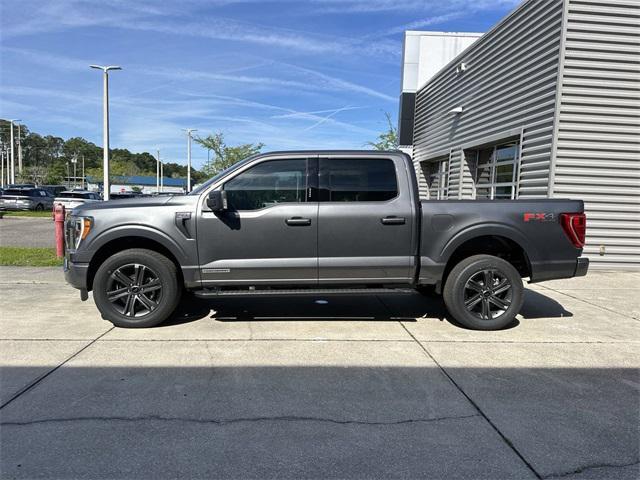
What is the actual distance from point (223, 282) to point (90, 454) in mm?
2557

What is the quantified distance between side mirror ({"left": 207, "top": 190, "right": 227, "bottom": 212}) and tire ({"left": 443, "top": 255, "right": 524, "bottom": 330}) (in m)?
2.70

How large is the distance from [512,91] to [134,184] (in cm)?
10135

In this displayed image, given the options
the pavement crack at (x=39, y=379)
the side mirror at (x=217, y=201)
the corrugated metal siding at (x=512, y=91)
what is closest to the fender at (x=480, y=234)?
the side mirror at (x=217, y=201)

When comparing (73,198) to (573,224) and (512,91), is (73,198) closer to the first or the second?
(512,91)

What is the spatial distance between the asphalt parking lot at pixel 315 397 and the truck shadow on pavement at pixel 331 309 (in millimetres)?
54

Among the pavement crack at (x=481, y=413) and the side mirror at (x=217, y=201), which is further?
the side mirror at (x=217, y=201)

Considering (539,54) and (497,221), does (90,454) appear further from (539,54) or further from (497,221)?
(539,54)

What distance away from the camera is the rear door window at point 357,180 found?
17.5ft

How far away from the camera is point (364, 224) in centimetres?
524

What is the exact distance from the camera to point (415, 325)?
5.66 meters

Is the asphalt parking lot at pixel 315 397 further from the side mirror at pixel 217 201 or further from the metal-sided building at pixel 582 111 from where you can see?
the metal-sided building at pixel 582 111

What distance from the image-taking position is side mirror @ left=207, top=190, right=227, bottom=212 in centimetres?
498

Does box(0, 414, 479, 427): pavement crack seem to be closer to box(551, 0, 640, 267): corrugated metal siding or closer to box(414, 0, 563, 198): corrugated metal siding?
box(551, 0, 640, 267): corrugated metal siding

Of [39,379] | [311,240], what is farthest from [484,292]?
[39,379]
